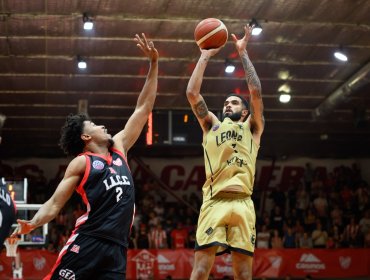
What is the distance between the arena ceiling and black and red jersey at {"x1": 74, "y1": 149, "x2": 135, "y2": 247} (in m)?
7.72

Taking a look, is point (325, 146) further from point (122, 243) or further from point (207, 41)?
point (122, 243)

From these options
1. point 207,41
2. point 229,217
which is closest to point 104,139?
point 229,217

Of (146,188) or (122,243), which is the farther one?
(146,188)

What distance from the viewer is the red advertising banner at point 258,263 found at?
1734 cm

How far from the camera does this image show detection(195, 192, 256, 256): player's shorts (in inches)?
259

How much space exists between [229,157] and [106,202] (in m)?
2.01

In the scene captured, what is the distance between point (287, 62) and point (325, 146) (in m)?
9.68

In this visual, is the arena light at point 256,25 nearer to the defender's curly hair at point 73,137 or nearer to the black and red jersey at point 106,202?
the defender's curly hair at point 73,137

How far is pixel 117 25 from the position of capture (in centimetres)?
1345

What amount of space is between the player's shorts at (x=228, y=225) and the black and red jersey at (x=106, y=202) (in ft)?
5.00

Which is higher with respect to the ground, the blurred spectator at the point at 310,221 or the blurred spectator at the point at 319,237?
the blurred spectator at the point at 310,221

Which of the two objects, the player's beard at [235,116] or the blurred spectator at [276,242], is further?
the blurred spectator at [276,242]

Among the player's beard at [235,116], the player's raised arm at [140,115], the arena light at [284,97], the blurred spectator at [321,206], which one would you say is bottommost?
the player's raised arm at [140,115]

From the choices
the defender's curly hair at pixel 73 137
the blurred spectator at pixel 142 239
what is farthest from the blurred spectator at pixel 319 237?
the defender's curly hair at pixel 73 137
